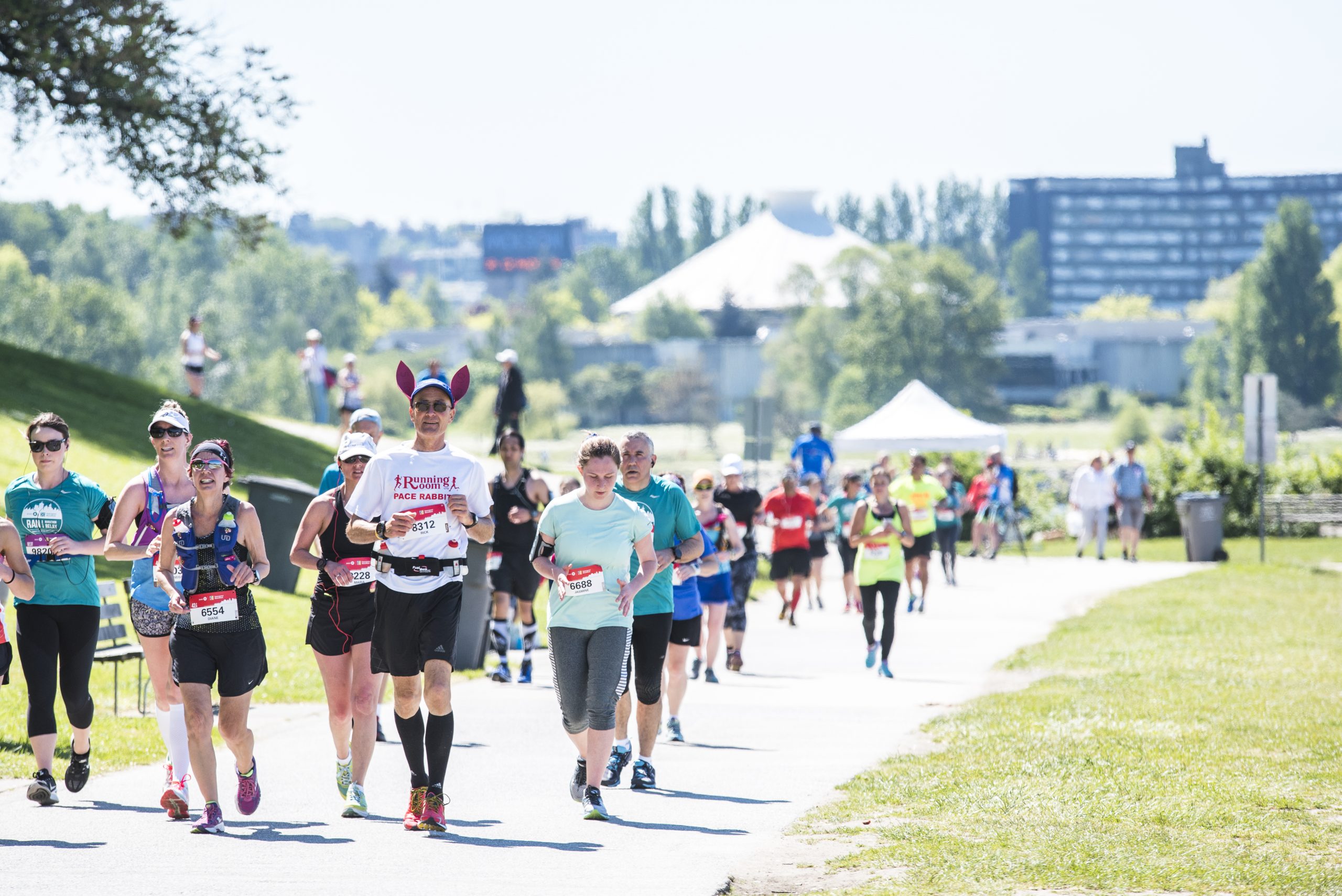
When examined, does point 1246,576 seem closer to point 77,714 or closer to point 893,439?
point 893,439

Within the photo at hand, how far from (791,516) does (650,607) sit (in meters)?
10.1

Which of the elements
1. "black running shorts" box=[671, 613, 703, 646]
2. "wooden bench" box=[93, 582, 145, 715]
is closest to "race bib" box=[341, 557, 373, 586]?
"black running shorts" box=[671, 613, 703, 646]

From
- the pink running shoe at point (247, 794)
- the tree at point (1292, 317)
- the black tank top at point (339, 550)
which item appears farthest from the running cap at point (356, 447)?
the tree at point (1292, 317)

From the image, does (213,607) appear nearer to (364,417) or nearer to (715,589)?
(364,417)

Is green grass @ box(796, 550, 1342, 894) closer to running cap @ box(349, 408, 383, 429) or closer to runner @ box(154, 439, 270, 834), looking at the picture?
runner @ box(154, 439, 270, 834)

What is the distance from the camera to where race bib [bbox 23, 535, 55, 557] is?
8344 millimetres

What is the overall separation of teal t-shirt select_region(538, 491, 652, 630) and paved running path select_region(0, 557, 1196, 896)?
93 cm

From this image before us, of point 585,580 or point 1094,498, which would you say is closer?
point 585,580

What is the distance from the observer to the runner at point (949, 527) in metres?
24.0

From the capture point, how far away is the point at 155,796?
863 cm

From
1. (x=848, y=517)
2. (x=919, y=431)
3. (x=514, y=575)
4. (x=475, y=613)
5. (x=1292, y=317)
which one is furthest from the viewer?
(x=1292, y=317)

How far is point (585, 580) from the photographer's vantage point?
26.6ft

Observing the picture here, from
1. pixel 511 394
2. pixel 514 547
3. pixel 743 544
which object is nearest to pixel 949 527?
pixel 511 394

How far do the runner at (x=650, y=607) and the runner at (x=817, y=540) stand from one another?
1175 cm
